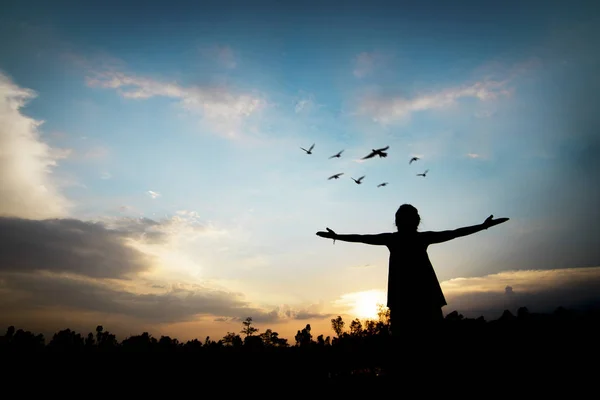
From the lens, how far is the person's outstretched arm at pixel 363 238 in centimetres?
558

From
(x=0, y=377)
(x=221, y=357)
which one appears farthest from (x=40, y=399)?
(x=221, y=357)

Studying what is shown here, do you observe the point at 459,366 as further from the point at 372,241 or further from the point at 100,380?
the point at 100,380

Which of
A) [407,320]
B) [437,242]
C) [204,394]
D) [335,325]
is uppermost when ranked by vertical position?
[437,242]

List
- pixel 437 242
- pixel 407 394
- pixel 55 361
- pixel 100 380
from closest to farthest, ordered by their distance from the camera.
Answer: pixel 407 394 < pixel 437 242 < pixel 100 380 < pixel 55 361

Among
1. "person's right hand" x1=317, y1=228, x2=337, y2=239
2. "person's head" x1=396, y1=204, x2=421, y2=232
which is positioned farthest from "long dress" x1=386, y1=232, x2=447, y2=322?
"person's right hand" x1=317, y1=228, x2=337, y2=239

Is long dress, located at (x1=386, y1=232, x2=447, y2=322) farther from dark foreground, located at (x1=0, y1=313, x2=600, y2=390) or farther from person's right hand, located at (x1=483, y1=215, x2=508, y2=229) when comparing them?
person's right hand, located at (x1=483, y1=215, x2=508, y2=229)

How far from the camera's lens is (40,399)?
506 cm

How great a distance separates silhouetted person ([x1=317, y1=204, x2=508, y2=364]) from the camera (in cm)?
502

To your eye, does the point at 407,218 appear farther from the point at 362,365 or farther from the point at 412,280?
the point at 362,365

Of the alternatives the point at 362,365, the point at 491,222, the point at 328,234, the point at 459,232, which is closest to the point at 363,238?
the point at 328,234

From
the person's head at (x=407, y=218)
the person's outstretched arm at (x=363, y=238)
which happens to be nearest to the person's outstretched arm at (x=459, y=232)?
the person's head at (x=407, y=218)

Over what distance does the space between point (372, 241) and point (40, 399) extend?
6.68 meters

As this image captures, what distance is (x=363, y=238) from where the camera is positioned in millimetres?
5867

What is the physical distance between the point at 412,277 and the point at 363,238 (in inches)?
46.9
